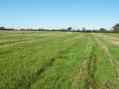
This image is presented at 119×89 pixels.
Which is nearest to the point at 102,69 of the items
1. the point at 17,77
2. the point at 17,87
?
the point at 17,77

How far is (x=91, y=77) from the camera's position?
38.2 feet

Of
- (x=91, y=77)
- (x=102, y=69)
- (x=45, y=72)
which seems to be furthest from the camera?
(x=102, y=69)

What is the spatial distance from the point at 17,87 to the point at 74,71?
185 inches

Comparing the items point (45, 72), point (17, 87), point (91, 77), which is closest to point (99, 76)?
point (91, 77)

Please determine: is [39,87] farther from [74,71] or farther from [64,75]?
[74,71]

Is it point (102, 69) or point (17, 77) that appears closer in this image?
point (17, 77)

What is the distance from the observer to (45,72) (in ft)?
40.8

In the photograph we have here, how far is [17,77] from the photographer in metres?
10.8

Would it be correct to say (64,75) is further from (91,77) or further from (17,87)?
(17,87)

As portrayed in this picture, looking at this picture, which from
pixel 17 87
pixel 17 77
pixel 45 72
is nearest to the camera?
pixel 17 87

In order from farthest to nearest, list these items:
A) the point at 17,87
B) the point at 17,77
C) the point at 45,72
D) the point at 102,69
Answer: the point at 102,69, the point at 45,72, the point at 17,77, the point at 17,87

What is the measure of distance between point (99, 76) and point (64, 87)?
315 cm

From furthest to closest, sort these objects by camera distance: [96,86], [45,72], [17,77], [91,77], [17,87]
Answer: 1. [45,72]
2. [91,77]
3. [17,77]
4. [96,86]
5. [17,87]

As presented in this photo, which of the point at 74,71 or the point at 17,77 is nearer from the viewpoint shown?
the point at 17,77
